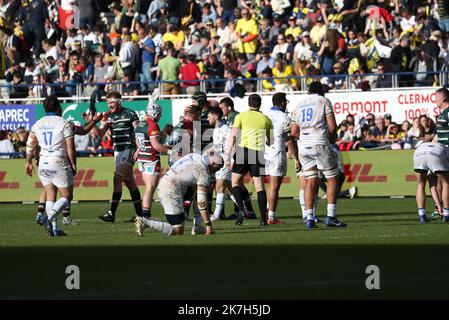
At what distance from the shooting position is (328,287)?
451 inches

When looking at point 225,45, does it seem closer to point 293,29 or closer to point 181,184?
point 293,29

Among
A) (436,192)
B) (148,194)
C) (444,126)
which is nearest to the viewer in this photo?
(444,126)

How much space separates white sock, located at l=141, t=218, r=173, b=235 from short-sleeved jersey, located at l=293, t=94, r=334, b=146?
2641mm

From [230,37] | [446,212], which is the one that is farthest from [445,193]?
[230,37]

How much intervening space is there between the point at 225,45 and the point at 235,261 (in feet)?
67.8

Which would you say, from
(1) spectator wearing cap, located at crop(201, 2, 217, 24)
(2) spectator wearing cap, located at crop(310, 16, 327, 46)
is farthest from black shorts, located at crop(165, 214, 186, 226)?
(1) spectator wearing cap, located at crop(201, 2, 217, 24)

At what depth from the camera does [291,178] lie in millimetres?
29109

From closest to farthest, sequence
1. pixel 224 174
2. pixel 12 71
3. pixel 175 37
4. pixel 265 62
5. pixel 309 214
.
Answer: pixel 309 214, pixel 224 174, pixel 265 62, pixel 175 37, pixel 12 71

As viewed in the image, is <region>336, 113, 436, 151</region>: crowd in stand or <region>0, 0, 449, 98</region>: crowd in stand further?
<region>0, 0, 449, 98</region>: crowd in stand

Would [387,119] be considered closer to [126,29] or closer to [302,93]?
[302,93]

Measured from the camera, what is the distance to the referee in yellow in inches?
788

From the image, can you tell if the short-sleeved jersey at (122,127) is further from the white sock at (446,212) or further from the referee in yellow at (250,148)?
the white sock at (446,212)

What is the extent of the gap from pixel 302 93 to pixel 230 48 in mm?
3446

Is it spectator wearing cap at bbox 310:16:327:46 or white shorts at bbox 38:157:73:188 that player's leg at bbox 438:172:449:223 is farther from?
spectator wearing cap at bbox 310:16:327:46
